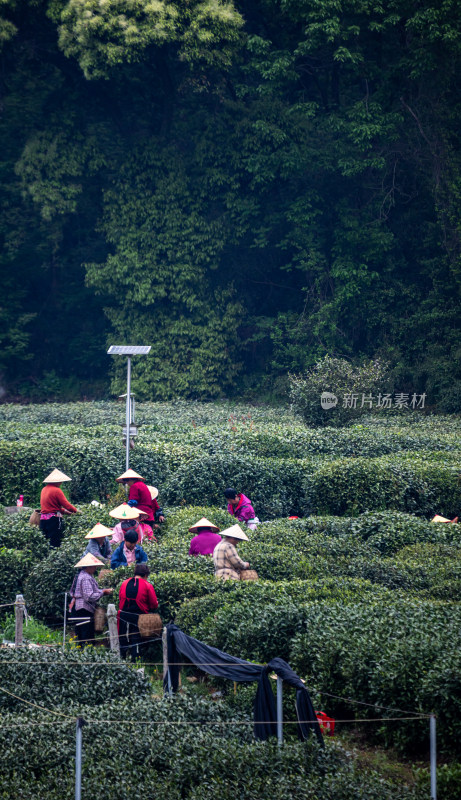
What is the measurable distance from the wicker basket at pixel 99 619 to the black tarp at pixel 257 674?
189 cm

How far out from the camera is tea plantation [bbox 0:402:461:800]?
20.8 feet

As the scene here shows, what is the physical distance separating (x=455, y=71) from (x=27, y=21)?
19153mm

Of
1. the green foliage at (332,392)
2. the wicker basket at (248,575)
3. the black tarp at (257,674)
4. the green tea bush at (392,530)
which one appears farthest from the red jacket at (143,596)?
the green foliage at (332,392)

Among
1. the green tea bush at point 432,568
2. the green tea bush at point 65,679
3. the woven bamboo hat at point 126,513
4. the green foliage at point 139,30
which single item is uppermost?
the green foliage at point 139,30

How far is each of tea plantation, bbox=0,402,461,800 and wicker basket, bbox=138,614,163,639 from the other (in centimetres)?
30

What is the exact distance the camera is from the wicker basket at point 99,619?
32.4 ft

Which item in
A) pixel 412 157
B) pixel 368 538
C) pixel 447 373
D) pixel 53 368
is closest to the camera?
pixel 368 538

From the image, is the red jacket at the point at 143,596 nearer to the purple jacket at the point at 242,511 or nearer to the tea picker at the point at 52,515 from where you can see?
the tea picker at the point at 52,515

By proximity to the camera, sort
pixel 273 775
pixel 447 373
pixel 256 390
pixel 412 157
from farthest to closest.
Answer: pixel 256 390, pixel 412 157, pixel 447 373, pixel 273 775

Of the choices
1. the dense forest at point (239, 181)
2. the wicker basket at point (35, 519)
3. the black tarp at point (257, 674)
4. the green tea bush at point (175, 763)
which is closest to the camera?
the green tea bush at point (175, 763)

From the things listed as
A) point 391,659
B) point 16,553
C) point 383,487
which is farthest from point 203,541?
point 383,487

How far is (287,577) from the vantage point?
10.8 meters

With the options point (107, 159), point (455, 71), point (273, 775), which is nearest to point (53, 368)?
point (107, 159)

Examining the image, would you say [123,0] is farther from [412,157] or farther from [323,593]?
[323,593]
